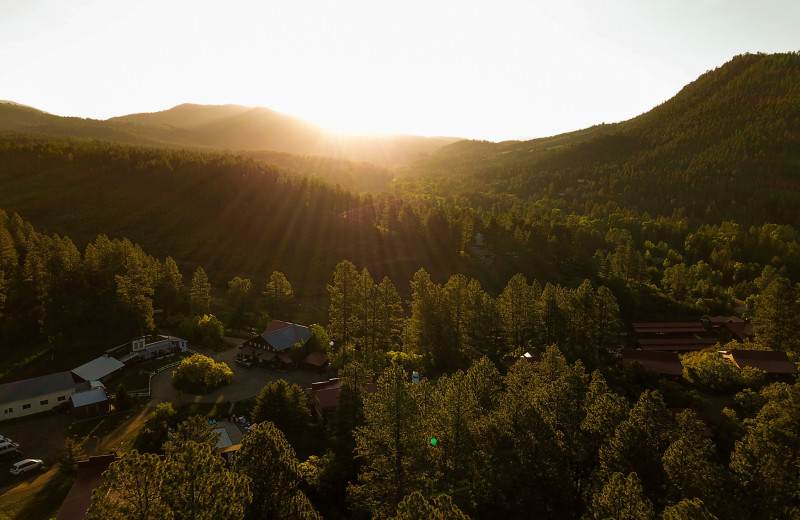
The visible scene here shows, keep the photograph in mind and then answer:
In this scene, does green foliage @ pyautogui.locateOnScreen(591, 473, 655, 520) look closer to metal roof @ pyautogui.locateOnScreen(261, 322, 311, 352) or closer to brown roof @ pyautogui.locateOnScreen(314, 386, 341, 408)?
brown roof @ pyautogui.locateOnScreen(314, 386, 341, 408)

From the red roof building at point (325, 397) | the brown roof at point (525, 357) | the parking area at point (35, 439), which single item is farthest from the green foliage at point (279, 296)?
the brown roof at point (525, 357)

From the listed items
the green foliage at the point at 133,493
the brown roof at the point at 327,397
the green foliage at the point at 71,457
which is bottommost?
the green foliage at the point at 71,457

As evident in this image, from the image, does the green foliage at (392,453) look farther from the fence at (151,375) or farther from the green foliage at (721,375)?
Result: the green foliage at (721,375)

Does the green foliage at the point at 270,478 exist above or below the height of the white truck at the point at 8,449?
above

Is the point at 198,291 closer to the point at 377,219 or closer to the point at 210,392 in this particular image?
the point at 210,392

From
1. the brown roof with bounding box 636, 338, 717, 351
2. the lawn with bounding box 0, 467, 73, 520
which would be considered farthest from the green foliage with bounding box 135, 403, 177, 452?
the brown roof with bounding box 636, 338, 717, 351

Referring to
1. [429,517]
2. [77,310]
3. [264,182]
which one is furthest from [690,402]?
[264,182]
